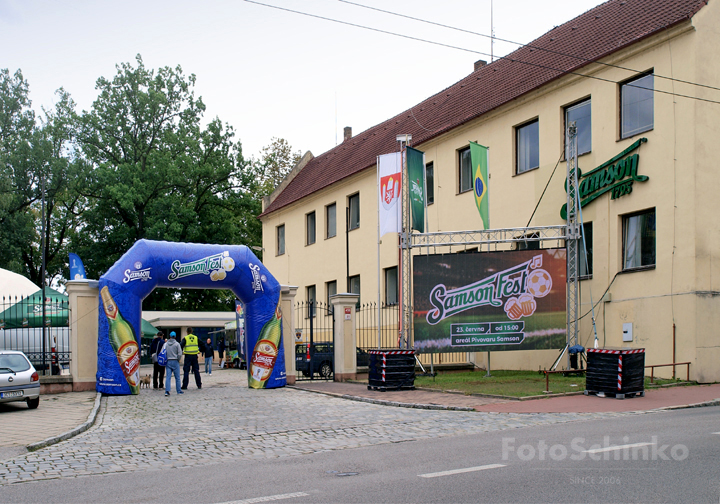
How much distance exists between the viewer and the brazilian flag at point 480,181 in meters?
23.4

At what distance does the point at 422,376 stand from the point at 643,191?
8.83 metres

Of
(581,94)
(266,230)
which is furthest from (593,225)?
(266,230)

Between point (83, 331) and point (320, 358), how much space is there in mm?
10224

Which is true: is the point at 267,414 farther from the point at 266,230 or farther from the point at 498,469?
the point at 266,230

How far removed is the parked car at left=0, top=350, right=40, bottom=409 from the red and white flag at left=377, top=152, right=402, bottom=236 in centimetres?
1160

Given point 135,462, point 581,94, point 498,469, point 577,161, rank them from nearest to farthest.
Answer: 1. point 498,469
2. point 135,462
3. point 577,161
4. point 581,94

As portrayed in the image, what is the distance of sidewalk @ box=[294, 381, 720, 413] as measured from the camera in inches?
562

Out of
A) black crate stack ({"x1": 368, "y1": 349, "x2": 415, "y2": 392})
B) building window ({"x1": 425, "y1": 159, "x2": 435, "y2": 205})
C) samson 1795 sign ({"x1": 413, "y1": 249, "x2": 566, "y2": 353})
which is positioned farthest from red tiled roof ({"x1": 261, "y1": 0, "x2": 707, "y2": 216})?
black crate stack ({"x1": 368, "y1": 349, "x2": 415, "y2": 392})

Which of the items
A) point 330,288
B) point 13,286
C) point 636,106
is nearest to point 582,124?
point 636,106

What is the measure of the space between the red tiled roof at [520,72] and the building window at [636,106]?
1226 millimetres

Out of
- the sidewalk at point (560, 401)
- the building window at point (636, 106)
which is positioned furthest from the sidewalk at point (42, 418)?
the building window at point (636, 106)

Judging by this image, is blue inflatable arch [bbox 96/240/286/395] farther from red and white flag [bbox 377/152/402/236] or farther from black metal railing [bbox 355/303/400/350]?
black metal railing [bbox 355/303/400/350]

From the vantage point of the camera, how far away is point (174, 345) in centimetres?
1959

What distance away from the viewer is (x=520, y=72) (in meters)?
26.9
